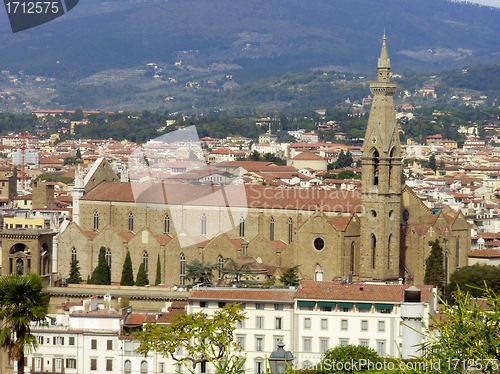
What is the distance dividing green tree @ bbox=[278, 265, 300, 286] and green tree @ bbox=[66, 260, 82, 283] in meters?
11.1

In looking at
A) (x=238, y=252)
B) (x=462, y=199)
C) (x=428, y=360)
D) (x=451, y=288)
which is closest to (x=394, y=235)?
(x=451, y=288)

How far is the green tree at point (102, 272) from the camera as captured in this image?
59031mm

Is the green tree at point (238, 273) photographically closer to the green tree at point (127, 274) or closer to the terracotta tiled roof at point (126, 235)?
the green tree at point (127, 274)

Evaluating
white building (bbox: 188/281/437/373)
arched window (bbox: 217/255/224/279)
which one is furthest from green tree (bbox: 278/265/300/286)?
white building (bbox: 188/281/437/373)

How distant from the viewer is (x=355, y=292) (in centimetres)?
4341

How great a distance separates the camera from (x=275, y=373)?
1791 cm

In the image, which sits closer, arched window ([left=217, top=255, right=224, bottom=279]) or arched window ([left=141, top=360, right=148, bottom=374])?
arched window ([left=141, top=360, right=148, bottom=374])

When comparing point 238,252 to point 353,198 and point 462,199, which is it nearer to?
point 353,198

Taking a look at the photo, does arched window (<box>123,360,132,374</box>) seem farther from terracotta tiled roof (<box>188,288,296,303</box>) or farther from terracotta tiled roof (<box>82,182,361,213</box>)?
terracotta tiled roof (<box>82,182,361,213</box>)

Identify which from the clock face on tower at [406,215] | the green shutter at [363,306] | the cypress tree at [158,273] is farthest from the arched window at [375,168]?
the green shutter at [363,306]

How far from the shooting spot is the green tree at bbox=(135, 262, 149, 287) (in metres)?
58.2

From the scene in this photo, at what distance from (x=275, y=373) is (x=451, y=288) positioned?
38.7 m

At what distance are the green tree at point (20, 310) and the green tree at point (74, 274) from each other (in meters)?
26.0

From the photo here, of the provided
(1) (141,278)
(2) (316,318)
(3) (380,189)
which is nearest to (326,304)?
(2) (316,318)
